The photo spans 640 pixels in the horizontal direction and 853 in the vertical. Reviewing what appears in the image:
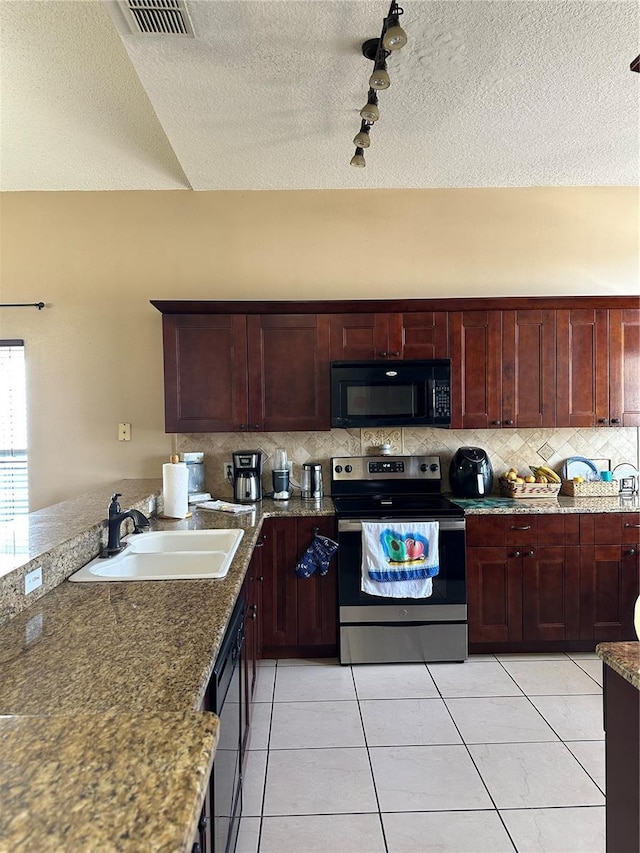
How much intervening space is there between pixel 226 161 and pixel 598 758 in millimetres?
3432

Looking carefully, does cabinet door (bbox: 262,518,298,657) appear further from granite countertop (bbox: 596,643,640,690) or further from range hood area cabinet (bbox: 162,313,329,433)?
granite countertop (bbox: 596,643,640,690)

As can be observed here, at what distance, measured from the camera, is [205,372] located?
314cm

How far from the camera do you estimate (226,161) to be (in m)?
2.92

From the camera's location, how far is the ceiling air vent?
1730 millimetres

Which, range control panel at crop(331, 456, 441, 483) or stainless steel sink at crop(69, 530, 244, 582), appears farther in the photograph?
range control panel at crop(331, 456, 441, 483)

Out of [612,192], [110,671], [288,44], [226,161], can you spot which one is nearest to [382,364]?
[226,161]

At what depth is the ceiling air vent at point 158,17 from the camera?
1730 millimetres

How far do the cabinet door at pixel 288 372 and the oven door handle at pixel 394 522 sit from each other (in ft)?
2.07

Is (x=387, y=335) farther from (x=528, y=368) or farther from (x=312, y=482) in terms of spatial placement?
(x=312, y=482)

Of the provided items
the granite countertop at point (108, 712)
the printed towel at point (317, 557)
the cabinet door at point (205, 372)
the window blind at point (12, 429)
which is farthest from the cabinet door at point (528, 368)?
the window blind at point (12, 429)

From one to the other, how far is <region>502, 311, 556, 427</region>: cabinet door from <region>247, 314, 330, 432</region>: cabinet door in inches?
44.8

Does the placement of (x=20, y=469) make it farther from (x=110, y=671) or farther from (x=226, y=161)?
(x=110, y=671)

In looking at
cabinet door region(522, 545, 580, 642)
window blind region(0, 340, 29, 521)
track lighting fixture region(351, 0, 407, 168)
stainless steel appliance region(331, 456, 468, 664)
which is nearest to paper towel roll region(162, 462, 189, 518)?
stainless steel appliance region(331, 456, 468, 664)

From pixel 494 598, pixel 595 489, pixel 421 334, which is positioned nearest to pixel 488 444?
pixel 595 489
